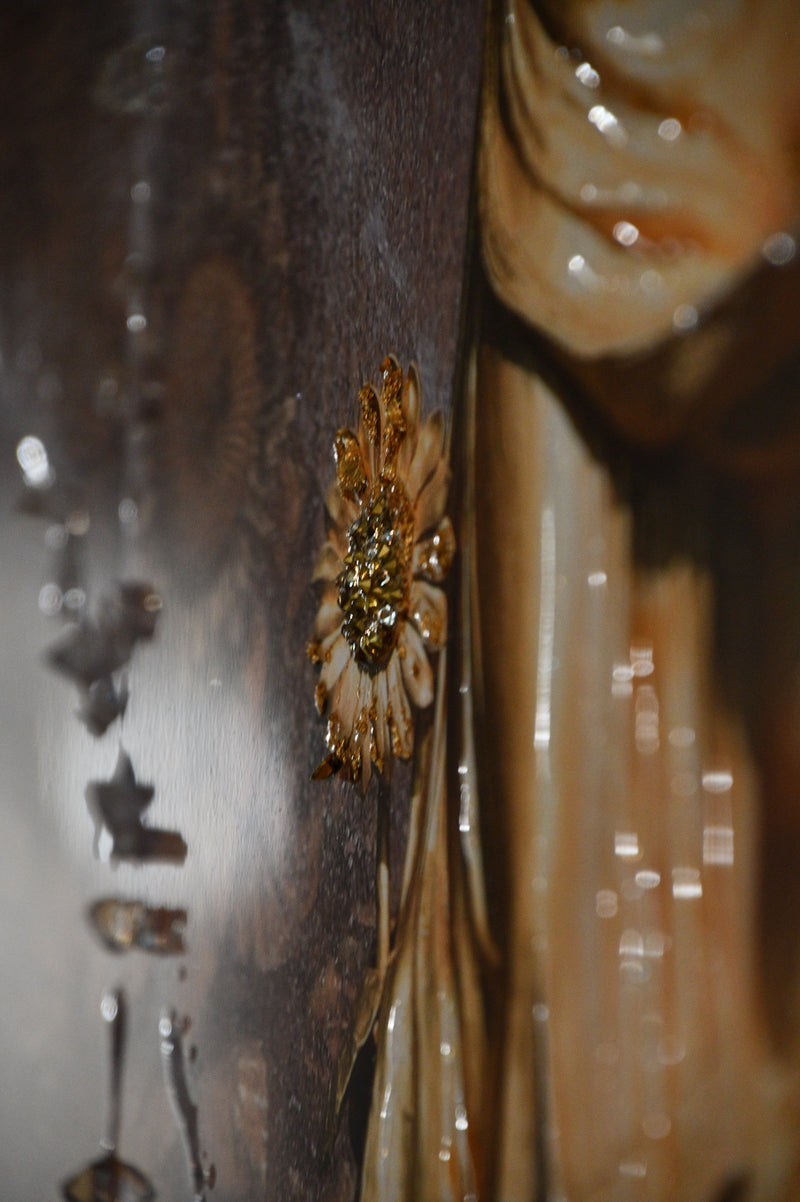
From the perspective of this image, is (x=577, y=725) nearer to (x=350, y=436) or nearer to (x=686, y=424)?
(x=686, y=424)

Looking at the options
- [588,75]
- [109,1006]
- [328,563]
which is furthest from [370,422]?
[109,1006]

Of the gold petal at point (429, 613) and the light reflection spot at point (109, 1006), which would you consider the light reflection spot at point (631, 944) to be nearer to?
the gold petal at point (429, 613)

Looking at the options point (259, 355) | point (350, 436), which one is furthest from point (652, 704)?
point (259, 355)

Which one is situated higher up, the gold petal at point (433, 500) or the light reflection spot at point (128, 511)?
the light reflection spot at point (128, 511)

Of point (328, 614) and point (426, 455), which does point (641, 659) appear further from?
point (328, 614)

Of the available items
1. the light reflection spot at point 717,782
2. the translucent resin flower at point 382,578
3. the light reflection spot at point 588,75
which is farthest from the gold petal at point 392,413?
the light reflection spot at point 717,782

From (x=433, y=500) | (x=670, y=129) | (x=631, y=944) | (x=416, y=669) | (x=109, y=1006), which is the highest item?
(x=670, y=129)
